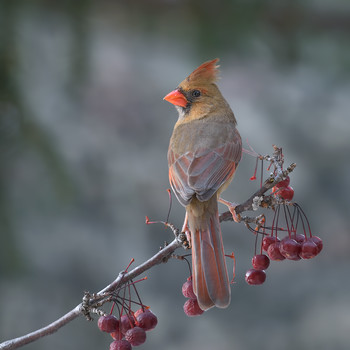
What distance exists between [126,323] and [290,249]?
46cm

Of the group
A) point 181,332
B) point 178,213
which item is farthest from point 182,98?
point 181,332

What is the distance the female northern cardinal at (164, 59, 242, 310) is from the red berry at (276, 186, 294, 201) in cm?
18

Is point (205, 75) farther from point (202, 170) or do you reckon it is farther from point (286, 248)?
point (286, 248)

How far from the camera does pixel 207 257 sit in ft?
4.70

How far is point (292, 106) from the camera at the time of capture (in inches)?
155

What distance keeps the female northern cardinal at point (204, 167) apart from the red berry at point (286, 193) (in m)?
0.18

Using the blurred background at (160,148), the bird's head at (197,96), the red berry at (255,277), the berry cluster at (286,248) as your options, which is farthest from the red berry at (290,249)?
the blurred background at (160,148)

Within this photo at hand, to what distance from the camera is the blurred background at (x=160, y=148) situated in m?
3.18

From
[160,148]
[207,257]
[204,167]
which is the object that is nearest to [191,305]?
[207,257]

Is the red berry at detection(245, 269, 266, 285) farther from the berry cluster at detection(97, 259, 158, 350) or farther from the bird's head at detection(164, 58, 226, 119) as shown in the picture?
the bird's head at detection(164, 58, 226, 119)

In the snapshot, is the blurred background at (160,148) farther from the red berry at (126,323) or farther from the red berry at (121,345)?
the red berry at (121,345)

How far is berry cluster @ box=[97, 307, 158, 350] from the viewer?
1.21 metres

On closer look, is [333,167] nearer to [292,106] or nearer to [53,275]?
[292,106]

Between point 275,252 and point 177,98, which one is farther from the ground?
point 177,98
